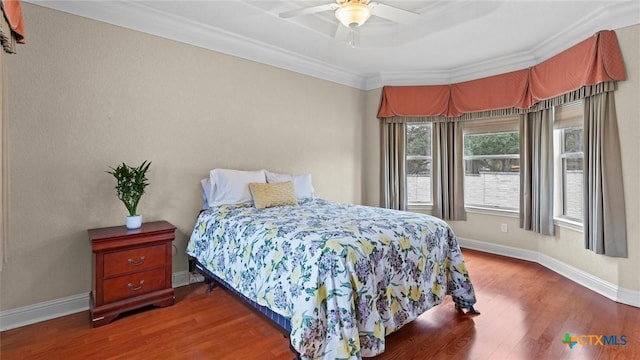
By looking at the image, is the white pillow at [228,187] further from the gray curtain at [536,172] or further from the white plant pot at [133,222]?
the gray curtain at [536,172]

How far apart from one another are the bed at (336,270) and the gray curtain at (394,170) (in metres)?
1.94

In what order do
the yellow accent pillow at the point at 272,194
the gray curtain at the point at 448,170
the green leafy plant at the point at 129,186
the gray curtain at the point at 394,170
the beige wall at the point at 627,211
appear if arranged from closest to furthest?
the green leafy plant at the point at 129,186 < the beige wall at the point at 627,211 < the yellow accent pillow at the point at 272,194 < the gray curtain at the point at 448,170 < the gray curtain at the point at 394,170

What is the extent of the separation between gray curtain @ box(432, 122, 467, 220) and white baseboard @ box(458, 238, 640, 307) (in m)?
0.47

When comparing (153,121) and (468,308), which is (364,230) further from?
(153,121)

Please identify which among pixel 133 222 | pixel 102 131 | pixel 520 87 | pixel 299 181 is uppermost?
pixel 520 87

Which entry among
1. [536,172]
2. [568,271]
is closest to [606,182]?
[536,172]

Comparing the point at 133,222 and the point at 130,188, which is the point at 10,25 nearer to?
the point at 130,188

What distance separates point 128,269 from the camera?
2332 mm

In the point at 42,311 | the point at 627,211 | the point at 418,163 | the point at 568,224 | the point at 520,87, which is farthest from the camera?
the point at 418,163

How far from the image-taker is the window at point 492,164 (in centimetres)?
399

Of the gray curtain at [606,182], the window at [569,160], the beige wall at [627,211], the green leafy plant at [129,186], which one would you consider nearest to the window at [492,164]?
the window at [569,160]

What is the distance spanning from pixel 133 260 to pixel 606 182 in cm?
405

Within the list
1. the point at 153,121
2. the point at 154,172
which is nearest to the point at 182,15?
the point at 153,121

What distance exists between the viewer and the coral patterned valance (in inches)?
105
